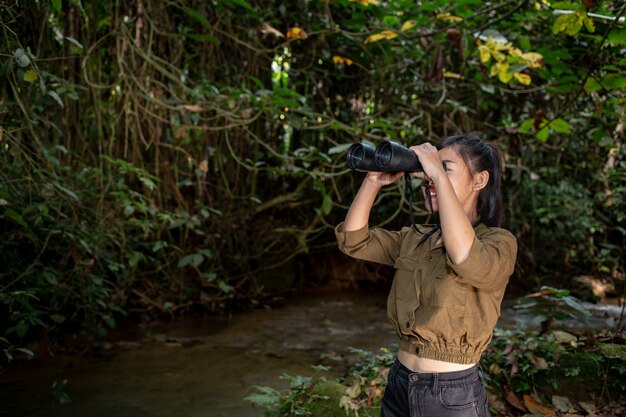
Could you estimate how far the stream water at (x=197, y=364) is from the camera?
3049mm

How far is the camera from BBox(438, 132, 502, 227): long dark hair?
1.52m

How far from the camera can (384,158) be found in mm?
1442

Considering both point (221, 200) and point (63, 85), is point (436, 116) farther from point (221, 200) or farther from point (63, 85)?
point (63, 85)

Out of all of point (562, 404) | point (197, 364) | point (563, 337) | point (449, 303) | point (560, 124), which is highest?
point (560, 124)

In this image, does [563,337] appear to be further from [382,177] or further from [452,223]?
[452,223]

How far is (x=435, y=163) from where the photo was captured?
1385 millimetres

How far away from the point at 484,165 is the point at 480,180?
0.04 m

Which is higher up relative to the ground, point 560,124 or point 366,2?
point 366,2

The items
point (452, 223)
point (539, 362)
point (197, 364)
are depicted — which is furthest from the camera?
point (197, 364)

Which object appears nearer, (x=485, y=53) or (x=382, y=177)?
(x=382, y=177)

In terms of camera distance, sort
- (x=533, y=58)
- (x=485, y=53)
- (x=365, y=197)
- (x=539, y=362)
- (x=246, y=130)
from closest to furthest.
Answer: (x=365, y=197), (x=539, y=362), (x=533, y=58), (x=485, y=53), (x=246, y=130)

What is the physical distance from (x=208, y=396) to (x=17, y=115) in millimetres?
1684

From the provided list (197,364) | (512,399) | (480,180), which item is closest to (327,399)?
(512,399)

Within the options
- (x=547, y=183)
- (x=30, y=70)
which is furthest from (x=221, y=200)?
(x=547, y=183)
